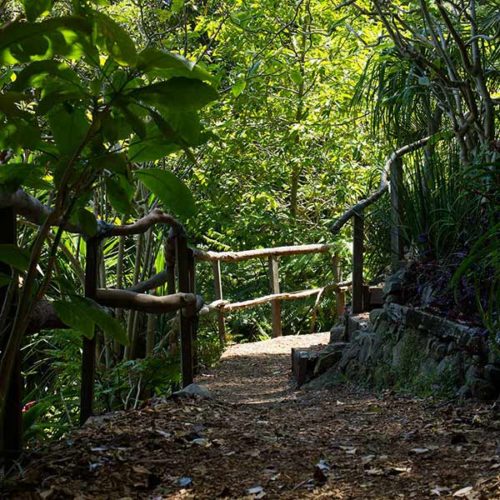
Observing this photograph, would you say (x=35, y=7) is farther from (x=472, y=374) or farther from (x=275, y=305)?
(x=275, y=305)

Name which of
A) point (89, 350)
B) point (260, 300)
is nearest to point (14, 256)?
point (89, 350)

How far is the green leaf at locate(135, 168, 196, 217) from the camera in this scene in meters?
2.21

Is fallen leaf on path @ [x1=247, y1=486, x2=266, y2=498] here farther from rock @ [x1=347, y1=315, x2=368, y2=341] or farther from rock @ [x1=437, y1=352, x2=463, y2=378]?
rock @ [x1=347, y1=315, x2=368, y2=341]

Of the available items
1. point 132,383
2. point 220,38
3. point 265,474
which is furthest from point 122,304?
point 220,38

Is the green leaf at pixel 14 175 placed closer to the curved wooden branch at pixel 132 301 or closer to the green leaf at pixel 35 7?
the green leaf at pixel 35 7

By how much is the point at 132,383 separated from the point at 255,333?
304 inches

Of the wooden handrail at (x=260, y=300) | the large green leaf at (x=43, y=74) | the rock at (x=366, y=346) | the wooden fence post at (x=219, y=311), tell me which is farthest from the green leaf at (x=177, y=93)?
the wooden fence post at (x=219, y=311)

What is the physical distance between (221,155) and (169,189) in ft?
29.1

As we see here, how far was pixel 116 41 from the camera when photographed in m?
1.87

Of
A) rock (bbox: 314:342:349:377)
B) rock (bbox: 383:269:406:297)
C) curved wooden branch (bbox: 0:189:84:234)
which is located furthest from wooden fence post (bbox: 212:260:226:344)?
curved wooden branch (bbox: 0:189:84:234)

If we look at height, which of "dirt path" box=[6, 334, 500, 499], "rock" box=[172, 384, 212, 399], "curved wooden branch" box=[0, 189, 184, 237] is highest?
"curved wooden branch" box=[0, 189, 184, 237]

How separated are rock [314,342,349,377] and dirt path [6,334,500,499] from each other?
2.13 m

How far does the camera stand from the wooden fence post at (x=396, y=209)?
20.5 ft

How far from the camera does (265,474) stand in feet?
8.17
